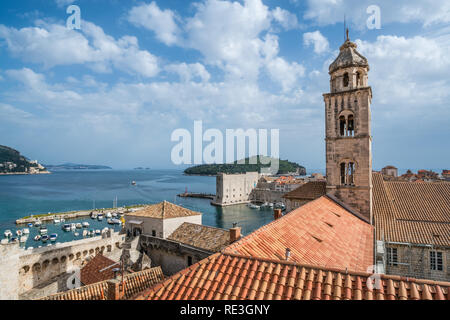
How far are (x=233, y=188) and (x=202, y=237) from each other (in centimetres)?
5887

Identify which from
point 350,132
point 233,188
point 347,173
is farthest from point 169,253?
point 233,188

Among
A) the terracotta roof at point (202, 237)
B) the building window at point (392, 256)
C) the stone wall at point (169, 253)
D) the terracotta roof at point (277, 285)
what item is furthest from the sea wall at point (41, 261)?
the building window at point (392, 256)

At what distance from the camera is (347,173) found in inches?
653

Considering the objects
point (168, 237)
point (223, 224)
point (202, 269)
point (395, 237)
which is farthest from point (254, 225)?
point (202, 269)

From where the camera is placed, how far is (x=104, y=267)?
16766mm

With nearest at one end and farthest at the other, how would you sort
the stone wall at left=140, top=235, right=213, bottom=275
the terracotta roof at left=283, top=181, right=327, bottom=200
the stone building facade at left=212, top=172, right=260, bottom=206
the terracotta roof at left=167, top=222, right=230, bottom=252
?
1. the terracotta roof at left=283, top=181, right=327, bottom=200
2. the terracotta roof at left=167, top=222, right=230, bottom=252
3. the stone wall at left=140, top=235, right=213, bottom=275
4. the stone building facade at left=212, top=172, right=260, bottom=206

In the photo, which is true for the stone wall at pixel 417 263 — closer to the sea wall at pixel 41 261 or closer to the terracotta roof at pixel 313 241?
the terracotta roof at pixel 313 241

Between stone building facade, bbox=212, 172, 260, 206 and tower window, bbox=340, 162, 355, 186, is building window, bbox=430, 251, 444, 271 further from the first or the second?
stone building facade, bbox=212, 172, 260, 206

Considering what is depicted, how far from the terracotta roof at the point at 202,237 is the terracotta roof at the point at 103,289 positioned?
5.53 metres

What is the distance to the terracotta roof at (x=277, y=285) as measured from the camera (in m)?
4.23

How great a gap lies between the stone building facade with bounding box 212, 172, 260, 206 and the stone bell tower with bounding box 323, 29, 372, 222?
2350 inches

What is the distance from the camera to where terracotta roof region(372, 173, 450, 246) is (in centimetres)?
1491

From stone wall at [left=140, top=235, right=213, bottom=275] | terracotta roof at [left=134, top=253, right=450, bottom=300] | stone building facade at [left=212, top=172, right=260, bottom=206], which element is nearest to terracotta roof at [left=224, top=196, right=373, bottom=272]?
terracotta roof at [left=134, top=253, right=450, bottom=300]
